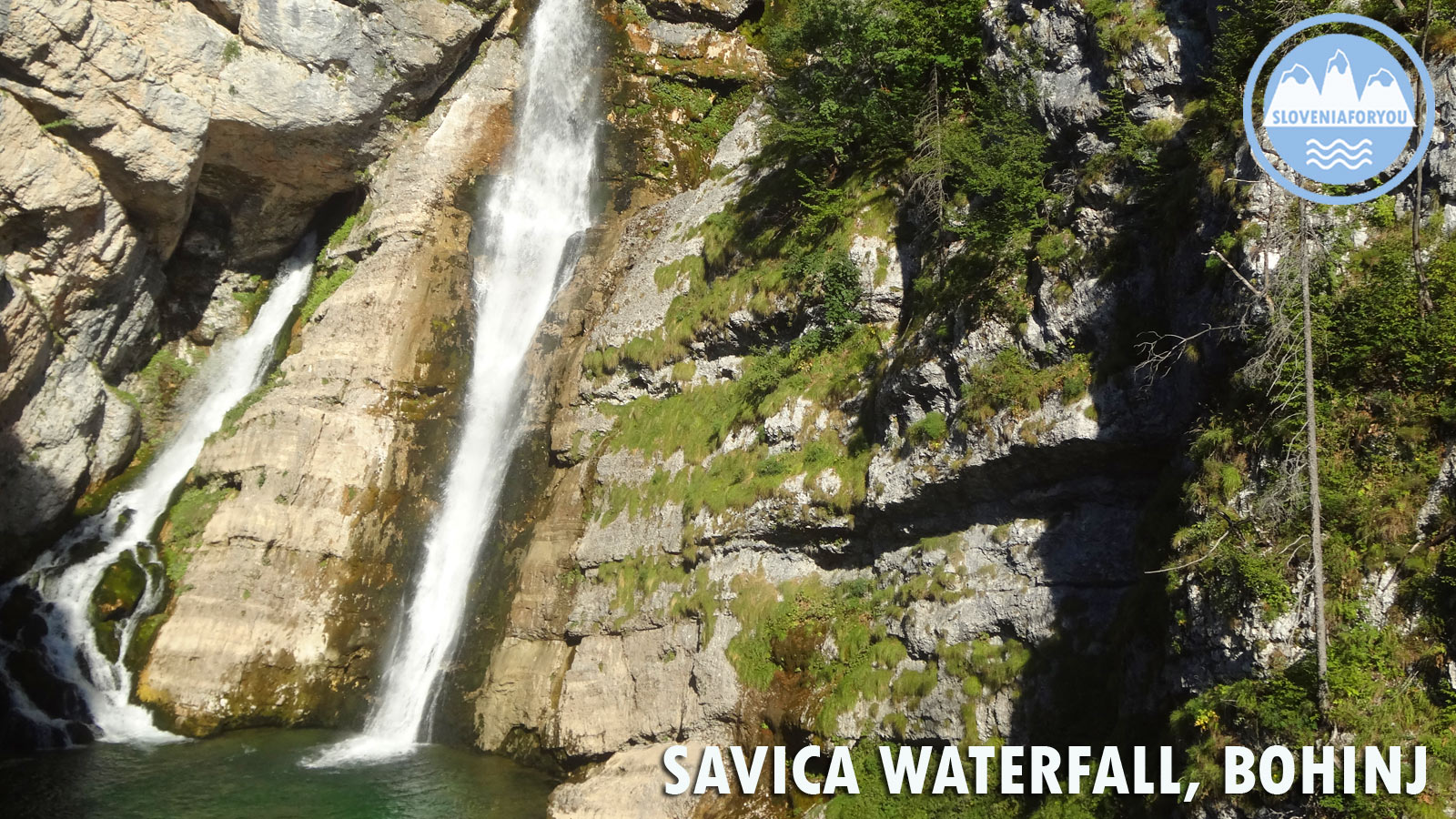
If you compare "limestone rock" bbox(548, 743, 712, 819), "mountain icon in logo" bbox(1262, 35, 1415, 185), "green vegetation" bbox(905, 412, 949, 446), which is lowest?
"limestone rock" bbox(548, 743, 712, 819)

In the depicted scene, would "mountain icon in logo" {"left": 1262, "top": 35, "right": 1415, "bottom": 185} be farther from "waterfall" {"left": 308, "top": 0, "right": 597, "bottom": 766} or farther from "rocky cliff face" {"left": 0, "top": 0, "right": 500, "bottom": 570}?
"rocky cliff face" {"left": 0, "top": 0, "right": 500, "bottom": 570}

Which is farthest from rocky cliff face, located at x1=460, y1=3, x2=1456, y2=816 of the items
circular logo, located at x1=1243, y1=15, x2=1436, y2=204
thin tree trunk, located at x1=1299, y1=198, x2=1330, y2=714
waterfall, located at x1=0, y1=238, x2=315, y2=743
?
waterfall, located at x1=0, y1=238, x2=315, y2=743

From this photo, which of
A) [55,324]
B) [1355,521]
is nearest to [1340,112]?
[1355,521]

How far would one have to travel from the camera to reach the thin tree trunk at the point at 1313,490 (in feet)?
33.4

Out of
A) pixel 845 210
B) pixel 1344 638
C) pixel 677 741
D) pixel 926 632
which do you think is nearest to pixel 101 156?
pixel 845 210

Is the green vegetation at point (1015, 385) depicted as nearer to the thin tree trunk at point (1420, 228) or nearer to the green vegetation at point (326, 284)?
the thin tree trunk at point (1420, 228)

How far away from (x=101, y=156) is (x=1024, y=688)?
26222 millimetres

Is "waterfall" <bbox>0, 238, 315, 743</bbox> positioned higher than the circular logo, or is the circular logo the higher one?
the circular logo

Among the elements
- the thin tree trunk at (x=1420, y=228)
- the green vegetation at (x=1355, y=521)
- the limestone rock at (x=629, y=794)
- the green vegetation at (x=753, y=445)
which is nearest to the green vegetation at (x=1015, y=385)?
the green vegetation at (x=753, y=445)

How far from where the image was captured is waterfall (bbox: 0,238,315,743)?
22906 mm

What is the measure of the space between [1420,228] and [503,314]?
943 inches

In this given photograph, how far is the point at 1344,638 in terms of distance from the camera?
1028cm

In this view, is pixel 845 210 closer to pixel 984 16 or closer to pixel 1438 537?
pixel 984 16

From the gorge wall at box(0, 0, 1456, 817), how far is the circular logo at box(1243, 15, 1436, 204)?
12.8 inches
